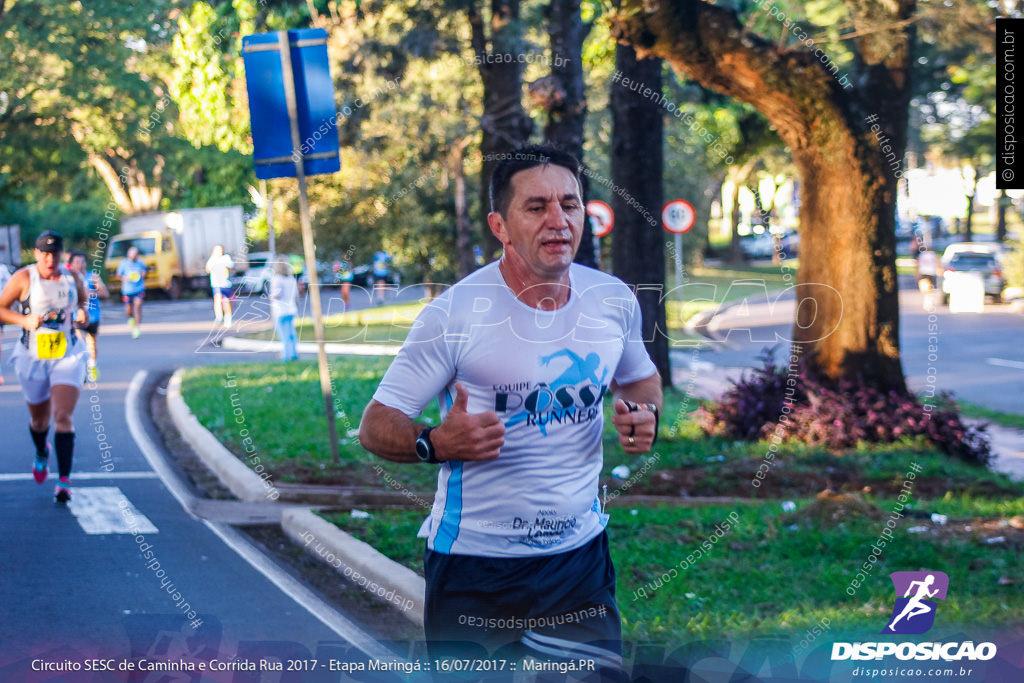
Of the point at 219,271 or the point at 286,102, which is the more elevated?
the point at 286,102

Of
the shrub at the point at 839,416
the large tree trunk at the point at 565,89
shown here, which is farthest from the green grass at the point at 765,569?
the large tree trunk at the point at 565,89

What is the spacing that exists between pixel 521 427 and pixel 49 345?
6.11 m

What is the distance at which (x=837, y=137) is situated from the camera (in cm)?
1034

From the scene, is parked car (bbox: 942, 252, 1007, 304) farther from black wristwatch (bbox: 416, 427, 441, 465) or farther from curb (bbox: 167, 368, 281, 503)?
black wristwatch (bbox: 416, 427, 441, 465)

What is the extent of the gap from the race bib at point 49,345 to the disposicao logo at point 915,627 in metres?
5.80

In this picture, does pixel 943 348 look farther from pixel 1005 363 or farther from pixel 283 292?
pixel 283 292

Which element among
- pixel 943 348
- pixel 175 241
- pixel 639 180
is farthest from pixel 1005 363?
A: pixel 175 241

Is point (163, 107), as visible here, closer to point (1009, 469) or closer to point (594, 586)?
point (1009, 469)

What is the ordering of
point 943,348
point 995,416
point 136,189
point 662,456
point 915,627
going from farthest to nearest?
point 136,189 < point 943,348 < point 995,416 < point 662,456 < point 915,627

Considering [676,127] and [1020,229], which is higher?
[676,127]

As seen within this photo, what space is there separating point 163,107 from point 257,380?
80.6 feet

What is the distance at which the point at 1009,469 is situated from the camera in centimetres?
1066

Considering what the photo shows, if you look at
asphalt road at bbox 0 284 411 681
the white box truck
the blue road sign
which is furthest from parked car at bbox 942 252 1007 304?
asphalt road at bbox 0 284 411 681

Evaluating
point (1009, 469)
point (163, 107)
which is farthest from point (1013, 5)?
point (163, 107)
